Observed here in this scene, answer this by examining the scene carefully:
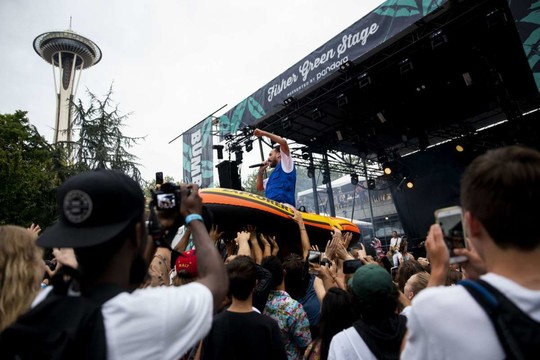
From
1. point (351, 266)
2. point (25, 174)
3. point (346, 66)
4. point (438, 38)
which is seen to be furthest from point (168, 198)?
point (25, 174)

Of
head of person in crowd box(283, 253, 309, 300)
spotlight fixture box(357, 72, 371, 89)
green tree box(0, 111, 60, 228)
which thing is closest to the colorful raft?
head of person in crowd box(283, 253, 309, 300)

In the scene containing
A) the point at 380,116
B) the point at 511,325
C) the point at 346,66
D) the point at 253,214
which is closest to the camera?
the point at 511,325

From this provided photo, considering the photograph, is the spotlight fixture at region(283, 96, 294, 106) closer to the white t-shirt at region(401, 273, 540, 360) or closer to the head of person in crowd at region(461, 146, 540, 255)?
the head of person in crowd at region(461, 146, 540, 255)

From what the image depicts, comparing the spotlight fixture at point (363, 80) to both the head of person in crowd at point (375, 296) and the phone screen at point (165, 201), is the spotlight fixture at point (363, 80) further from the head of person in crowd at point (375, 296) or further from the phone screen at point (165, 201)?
the phone screen at point (165, 201)

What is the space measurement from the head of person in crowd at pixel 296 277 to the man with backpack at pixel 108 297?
2.19m

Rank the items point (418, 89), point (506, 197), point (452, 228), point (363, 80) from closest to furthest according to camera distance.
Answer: point (506, 197) < point (452, 228) < point (363, 80) < point (418, 89)

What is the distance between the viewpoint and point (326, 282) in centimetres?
294

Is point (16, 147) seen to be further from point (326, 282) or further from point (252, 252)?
point (326, 282)

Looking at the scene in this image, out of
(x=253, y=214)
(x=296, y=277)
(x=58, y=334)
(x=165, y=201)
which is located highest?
(x=253, y=214)

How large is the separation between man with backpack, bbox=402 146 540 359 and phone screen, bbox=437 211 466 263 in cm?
9

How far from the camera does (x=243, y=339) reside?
2.19m

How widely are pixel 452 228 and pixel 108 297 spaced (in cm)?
117

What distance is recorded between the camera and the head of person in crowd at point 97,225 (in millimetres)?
1061

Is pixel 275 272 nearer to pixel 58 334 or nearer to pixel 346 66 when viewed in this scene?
pixel 58 334
